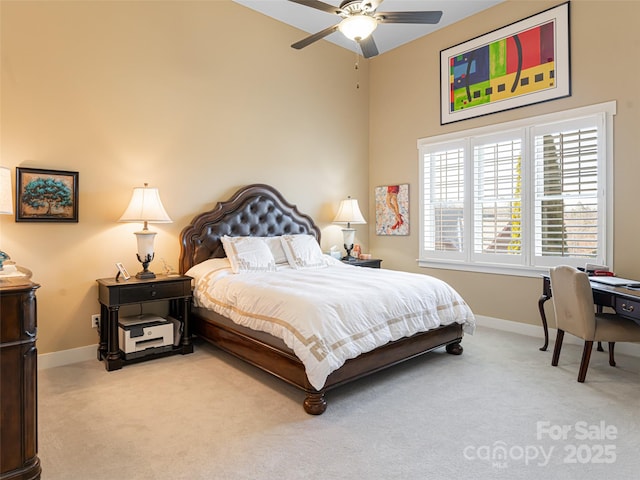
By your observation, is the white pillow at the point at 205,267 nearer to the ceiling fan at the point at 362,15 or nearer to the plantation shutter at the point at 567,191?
the ceiling fan at the point at 362,15

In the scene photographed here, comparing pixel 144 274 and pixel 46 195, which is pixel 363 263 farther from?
pixel 46 195

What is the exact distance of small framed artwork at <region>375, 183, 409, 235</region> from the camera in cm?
561

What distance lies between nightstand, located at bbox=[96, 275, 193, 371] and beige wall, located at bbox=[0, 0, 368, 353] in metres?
0.23

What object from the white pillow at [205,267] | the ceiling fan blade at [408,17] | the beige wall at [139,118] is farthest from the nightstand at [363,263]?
the ceiling fan blade at [408,17]

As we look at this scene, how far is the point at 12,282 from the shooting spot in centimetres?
182

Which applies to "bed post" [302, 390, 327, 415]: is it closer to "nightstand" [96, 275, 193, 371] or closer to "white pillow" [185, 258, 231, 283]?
"nightstand" [96, 275, 193, 371]

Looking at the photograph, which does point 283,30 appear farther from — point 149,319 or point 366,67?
point 149,319

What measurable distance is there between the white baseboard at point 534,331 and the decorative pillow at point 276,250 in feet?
8.25

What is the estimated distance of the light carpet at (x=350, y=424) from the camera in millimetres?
1951

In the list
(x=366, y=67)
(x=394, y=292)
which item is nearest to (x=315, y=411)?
(x=394, y=292)

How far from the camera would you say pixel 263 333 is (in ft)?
9.55

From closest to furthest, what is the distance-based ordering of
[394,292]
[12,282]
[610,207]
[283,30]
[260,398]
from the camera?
[12,282] < [260,398] < [394,292] < [610,207] < [283,30]

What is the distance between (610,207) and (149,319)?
4.53 metres

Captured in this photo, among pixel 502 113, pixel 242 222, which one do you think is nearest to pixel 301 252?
pixel 242 222
